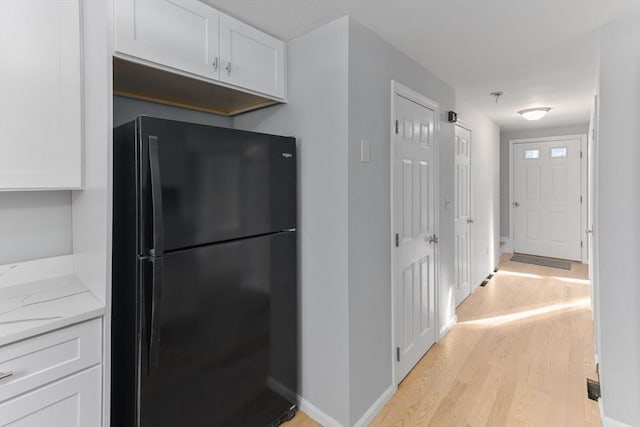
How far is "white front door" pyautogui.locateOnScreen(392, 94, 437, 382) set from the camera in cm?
232

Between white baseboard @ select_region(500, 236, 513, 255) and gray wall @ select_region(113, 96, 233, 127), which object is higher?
gray wall @ select_region(113, 96, 233, 127)

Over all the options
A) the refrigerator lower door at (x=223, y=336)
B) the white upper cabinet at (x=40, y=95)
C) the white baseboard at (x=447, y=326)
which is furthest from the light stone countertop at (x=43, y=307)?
the white baseboard at (x=447, y=326)

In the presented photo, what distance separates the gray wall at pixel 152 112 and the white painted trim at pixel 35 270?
2.64 feet

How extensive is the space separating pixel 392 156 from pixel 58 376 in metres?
1.98

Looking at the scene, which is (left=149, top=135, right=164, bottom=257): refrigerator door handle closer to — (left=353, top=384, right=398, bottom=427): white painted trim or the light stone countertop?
the light stone countertop

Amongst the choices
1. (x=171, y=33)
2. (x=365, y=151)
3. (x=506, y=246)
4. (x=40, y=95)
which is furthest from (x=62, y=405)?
(x=506, y=246)

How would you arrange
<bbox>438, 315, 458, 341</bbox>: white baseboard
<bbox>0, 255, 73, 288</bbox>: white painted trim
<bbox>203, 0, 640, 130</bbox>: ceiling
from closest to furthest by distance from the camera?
<bbox>0, 255, 73, 288</bbox>: white painted trim
<bbox>203, 0, 640, 130</bbox>: ceiling
<bbox>438, 315, 458, 341</bbox>: white baseboard

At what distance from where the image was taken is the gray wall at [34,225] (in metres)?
1.60

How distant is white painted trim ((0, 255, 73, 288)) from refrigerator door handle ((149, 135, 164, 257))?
74cm

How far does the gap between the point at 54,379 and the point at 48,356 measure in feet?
0.31

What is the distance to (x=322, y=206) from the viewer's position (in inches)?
77.2

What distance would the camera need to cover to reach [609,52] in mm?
1879

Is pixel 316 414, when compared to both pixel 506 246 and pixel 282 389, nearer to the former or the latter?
pixel 282 389

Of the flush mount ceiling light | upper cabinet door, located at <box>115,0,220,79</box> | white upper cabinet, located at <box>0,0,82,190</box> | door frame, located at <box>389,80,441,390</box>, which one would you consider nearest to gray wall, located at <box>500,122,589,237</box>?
the flush mount ceiling light
